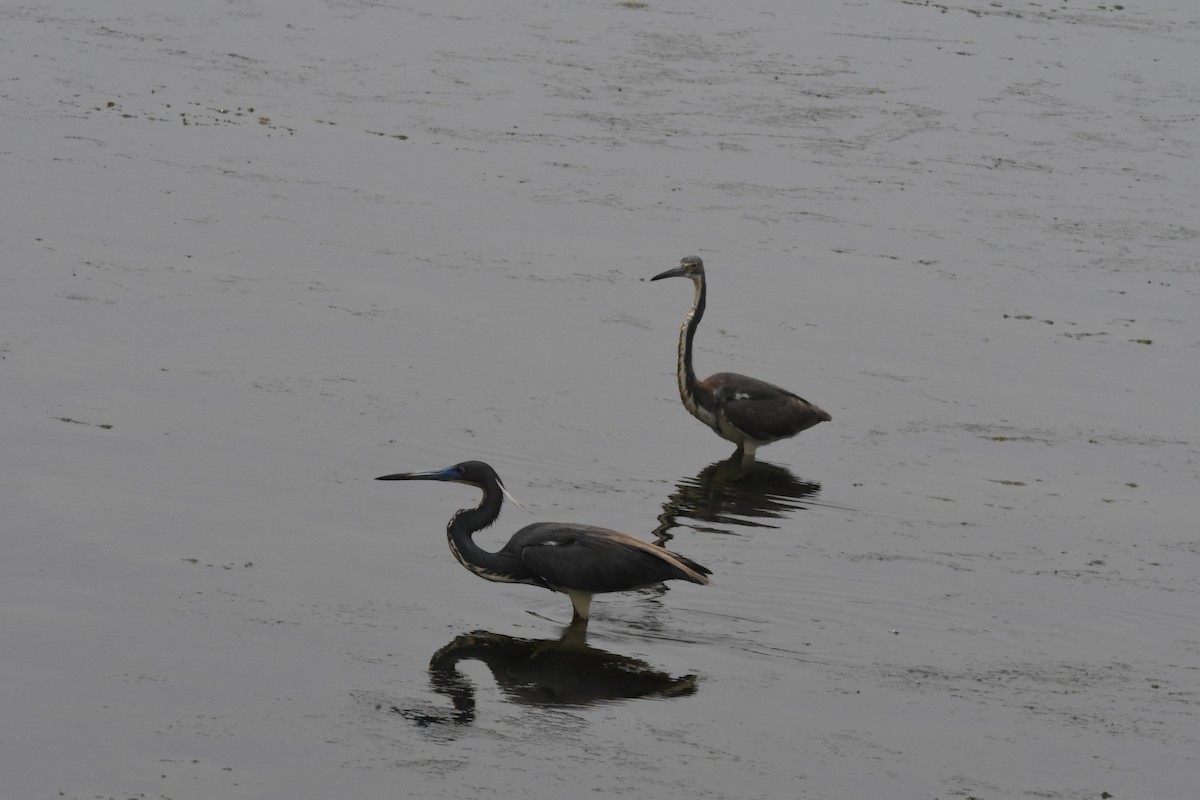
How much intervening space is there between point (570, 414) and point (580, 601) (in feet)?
12.0

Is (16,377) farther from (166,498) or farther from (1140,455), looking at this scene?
(1140,455)

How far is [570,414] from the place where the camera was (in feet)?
45.6

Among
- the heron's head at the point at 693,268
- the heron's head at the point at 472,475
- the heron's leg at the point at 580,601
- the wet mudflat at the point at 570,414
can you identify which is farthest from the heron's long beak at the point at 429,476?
the heron's head at the point at 693,268

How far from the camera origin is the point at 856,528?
12.4 meters

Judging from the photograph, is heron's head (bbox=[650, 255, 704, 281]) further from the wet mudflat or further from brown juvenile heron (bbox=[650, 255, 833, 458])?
the wet mudflat

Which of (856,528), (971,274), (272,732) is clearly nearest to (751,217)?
(971,274)

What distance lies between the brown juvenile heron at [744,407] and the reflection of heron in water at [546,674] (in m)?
4.14

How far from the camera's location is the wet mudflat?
888 cm

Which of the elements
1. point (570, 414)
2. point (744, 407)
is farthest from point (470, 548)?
point (744, 407)

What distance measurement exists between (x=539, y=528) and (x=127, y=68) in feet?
47.7

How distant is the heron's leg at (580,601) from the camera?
10352 mm

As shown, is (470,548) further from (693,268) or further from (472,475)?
(693,268)

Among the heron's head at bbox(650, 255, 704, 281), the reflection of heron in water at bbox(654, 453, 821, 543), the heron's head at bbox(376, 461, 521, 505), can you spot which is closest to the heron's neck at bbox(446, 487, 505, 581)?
the heron's head at bbox(376, 461, 521, 505)

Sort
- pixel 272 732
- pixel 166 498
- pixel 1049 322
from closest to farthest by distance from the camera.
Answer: pixel 272 732 < pixel 166 498 < pixel 1049 322
